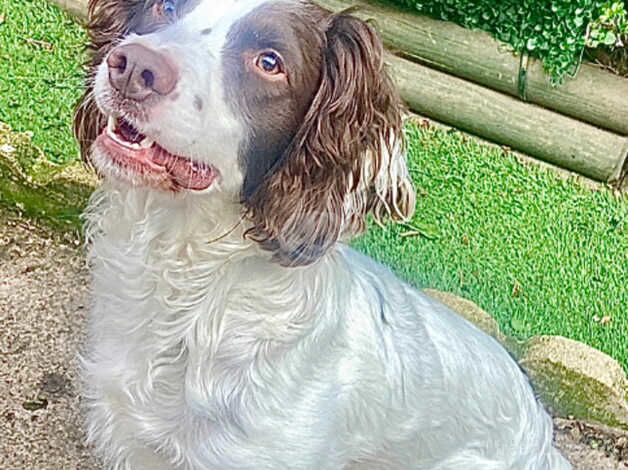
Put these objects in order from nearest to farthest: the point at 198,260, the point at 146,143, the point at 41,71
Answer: the point at 146,143, the point at 198,260, the point at 41,71

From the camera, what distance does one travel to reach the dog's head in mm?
2539

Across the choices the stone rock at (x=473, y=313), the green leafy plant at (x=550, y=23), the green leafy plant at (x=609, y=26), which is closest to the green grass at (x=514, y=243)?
the stone rock at (x=473, y=313)

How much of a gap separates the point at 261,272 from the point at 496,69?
3495 mm

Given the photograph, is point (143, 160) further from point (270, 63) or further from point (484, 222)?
point (484, 222)

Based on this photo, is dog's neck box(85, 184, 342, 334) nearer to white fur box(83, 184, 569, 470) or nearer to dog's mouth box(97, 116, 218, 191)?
white fur box(83, 184, 569, 470)

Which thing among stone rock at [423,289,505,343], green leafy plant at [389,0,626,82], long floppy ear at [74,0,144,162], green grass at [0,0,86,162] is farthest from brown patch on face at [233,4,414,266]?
green leafy plant at [389,0,626,82]

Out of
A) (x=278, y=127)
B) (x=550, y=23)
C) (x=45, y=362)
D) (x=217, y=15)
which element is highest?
(x=217, y=15)

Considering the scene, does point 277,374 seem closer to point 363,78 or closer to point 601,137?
point 363,78

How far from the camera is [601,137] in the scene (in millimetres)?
5938

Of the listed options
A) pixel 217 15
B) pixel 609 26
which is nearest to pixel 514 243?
pixel 609 26

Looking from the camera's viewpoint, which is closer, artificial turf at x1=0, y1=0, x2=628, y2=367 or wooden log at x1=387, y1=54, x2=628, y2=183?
artificial turf at x1=0, y1=0, x2=628, y2=367

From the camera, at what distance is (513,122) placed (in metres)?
Result: 5.98

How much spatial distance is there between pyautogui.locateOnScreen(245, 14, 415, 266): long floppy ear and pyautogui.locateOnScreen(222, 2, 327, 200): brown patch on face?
0.10 feet

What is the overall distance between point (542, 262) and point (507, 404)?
2002 mm
